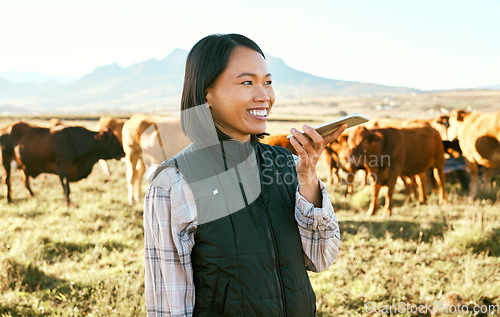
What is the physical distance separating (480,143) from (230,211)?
968cm

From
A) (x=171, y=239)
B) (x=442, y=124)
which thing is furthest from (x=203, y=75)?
(x=442, y=124)

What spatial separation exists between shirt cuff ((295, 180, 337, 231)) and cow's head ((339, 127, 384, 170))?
256 inches

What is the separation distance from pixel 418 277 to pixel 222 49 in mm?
4355

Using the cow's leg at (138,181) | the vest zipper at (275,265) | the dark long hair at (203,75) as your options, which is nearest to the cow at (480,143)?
the cow's leg at (138,181)

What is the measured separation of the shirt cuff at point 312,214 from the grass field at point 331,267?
2748mm

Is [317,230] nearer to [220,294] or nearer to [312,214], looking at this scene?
[312,214]

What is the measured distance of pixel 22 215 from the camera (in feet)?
26.1

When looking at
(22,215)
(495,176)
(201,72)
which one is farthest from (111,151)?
(495,176)

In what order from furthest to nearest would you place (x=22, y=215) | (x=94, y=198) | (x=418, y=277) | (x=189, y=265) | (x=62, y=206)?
(x=94, y=198)
(x=62, y=206)
(x=22, y=215)
(x=418, y=277)
(x=189, y=265)

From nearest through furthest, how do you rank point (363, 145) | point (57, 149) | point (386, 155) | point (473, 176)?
1. point (363, 145)
2. point (386, 155)
3. point (57, 149)
4. point (473, 176)

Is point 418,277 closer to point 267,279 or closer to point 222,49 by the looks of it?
point 267,279

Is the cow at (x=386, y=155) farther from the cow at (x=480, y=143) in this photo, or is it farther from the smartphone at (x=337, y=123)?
the smartphone at (x=337, y=123)

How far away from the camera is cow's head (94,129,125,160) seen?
9.24m

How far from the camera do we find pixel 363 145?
780 cm
